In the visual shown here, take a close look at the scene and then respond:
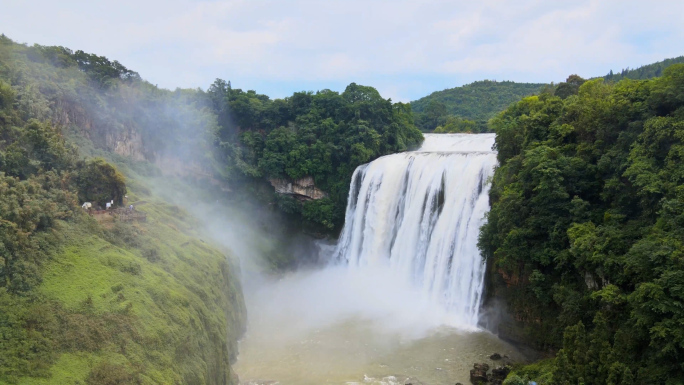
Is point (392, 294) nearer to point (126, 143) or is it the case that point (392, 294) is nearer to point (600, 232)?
point (600, 232)

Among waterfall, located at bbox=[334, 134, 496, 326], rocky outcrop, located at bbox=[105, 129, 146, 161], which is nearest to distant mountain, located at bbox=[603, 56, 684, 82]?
waterfall, located at bbox=[334, 134, 496, 326]

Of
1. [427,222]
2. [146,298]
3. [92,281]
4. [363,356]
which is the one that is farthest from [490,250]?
[92,281]

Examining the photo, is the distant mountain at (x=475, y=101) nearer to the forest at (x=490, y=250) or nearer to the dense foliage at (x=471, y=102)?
the dense foliage at (x=471, y=102)

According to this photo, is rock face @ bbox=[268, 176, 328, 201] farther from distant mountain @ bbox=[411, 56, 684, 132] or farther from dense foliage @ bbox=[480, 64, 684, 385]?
distant mountain @ bbox=[411, 56, 684, 132]

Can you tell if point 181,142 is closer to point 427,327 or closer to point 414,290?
point 414,290

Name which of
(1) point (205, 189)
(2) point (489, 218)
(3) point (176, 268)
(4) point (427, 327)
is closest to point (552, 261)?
(2) point (489, 218)

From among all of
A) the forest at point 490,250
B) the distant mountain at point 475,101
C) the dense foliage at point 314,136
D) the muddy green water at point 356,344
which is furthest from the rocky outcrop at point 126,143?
the distant mountain at point 475,101
